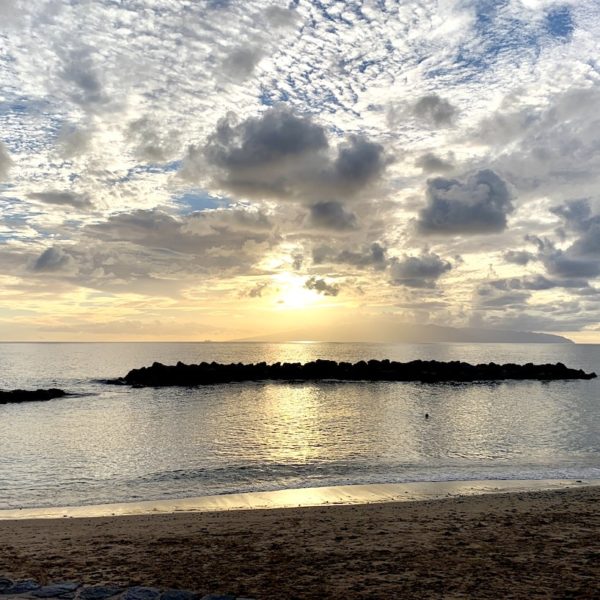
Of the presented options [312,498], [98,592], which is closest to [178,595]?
[98,592]

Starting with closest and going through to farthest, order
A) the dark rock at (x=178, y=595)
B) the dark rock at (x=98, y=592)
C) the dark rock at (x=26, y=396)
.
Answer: the dark rock at (x=178, y=595), the dark rock at (x=98, y=592), the dark rock at (x=26, y=396)

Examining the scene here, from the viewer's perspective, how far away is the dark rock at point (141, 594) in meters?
9.72

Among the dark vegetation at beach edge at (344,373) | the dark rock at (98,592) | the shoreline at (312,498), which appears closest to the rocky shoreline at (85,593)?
the dark rock at (98,592)

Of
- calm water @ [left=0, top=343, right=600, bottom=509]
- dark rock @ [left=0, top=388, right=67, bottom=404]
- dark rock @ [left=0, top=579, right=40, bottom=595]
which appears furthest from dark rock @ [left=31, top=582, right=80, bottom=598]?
dark rock @ [left=0, top=388, right=67, bottom=404]

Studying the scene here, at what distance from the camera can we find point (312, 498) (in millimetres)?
21344

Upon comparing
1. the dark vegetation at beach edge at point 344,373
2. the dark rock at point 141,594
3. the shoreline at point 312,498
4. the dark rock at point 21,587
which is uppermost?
the dark vegetation at beach edge at point 344,373

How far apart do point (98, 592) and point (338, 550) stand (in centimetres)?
562

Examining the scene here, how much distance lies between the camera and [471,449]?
34062 mm

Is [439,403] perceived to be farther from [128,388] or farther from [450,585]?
[450,585]

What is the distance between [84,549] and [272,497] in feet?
30.8

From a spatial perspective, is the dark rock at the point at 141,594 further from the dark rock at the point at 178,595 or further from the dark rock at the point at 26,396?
the dark rock at the point at 26,396

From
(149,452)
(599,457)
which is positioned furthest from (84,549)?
(599,457)

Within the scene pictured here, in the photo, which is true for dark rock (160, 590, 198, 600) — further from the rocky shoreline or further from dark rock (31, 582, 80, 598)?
dark rock (31, 582, 80, 598)

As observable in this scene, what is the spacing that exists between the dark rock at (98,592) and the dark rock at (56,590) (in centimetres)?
31
